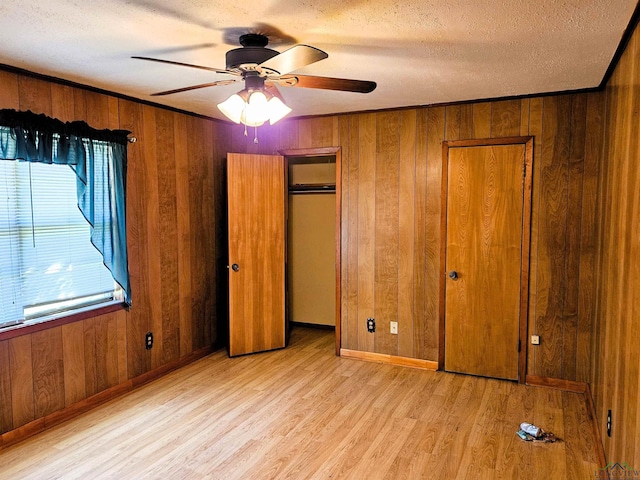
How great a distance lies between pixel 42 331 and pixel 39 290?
0.28 metres

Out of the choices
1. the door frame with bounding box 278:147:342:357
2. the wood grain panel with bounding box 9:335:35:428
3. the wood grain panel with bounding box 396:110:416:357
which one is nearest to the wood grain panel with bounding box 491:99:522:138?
the wood grain panel with bounding box 396:110:416:357

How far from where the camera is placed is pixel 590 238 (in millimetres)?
3518

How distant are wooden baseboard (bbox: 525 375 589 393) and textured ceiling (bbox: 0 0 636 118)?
7.75 feet

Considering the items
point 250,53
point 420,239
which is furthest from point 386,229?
point 250,53

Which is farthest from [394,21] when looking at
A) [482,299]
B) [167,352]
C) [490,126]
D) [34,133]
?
[167,352]

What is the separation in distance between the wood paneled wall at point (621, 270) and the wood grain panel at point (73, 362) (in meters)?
3.38

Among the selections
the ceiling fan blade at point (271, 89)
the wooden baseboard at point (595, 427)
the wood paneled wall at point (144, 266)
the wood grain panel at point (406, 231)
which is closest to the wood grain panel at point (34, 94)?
the wood paneled wall at point (144, 266)

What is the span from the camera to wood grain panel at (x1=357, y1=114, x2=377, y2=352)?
4.27 metres

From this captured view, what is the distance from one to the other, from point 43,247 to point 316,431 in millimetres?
2257

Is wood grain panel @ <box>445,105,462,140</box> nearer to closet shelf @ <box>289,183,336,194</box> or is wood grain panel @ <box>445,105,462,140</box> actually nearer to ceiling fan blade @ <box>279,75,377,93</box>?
closet shelf @ <box>289,183,336,194</box>

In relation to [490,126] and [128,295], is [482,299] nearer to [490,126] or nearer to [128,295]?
[490,126]

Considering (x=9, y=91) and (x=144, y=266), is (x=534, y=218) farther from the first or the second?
(x=9, y=91)

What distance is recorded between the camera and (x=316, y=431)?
119 inches

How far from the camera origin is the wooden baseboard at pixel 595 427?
2.56 meters
